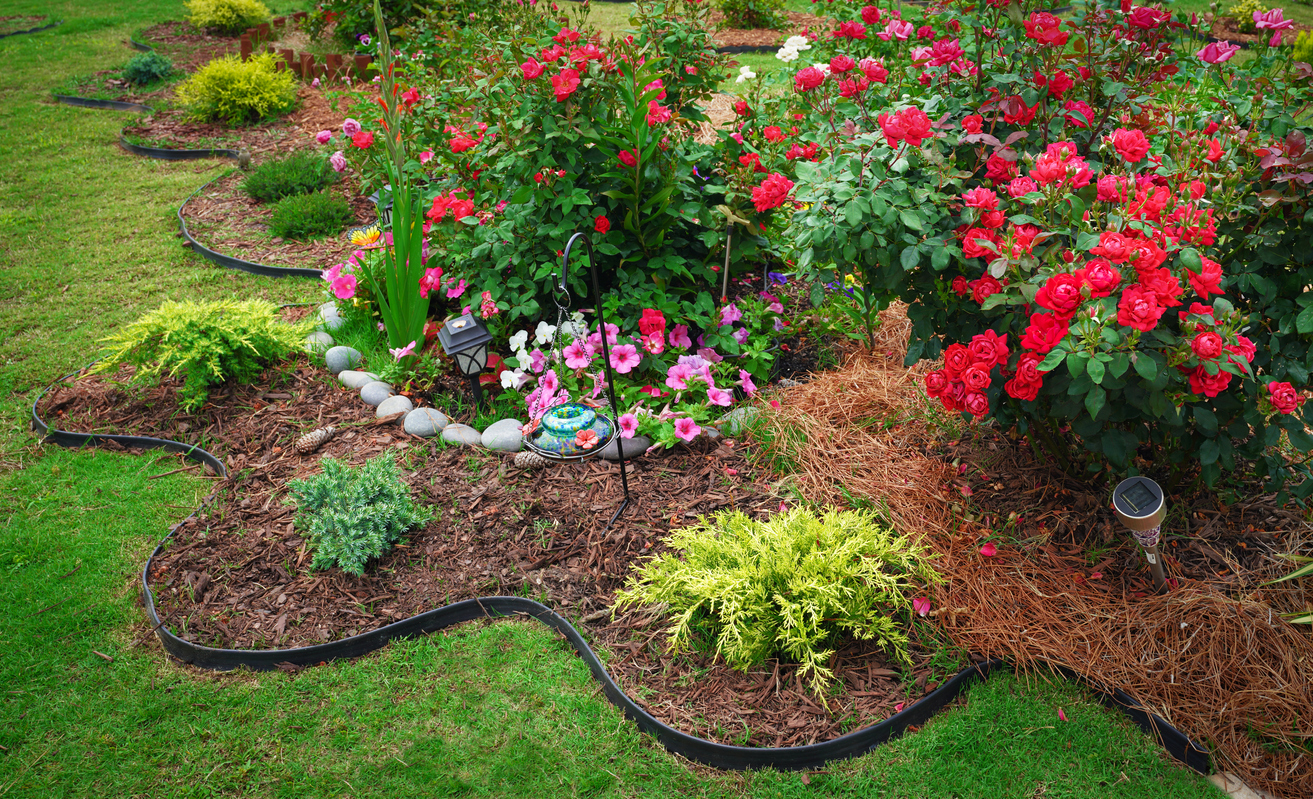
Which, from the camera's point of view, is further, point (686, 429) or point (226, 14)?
point (226, 14)

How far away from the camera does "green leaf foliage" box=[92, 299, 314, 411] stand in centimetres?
369

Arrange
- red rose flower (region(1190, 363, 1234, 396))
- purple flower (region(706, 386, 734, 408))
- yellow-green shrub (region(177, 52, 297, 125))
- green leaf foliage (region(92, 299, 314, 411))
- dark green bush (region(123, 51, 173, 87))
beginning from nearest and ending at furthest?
red rose flower (region(1190, 363, 1234, 396))
purple flower (region(706, 386, 734, 408))
green leaf foliage (region(92, 299, 314, 411))
yellow-green shrub (region(177, 52, 297, 125))
dark green bush (region(123, 51, 173, 87))

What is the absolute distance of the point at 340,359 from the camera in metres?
4.04

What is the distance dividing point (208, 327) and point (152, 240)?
8.57ft

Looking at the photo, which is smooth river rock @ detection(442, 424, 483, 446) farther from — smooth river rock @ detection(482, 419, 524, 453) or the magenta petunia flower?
the magenta petunia flower

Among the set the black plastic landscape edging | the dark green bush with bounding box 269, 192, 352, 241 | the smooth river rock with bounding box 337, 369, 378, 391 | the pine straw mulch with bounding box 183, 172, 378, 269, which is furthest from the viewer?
the black plastic landscape edging

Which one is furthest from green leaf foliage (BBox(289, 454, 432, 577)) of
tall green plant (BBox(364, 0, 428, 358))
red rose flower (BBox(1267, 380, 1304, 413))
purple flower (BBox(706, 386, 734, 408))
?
red rose flower (BBox(1267, 380, 1304, 413))

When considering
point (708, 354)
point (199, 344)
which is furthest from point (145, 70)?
point (708, 354)

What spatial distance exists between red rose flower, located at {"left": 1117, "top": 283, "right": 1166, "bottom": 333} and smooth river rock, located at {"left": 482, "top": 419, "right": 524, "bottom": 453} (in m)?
2.37

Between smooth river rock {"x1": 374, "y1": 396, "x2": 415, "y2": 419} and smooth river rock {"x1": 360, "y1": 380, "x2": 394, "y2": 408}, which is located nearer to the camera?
smooth river rock {"x1": 374, "y1": 396, "x2": 415, "y2": 419}

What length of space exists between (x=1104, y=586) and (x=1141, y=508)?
1.49 ft

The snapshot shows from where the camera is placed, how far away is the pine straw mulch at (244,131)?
7.22m

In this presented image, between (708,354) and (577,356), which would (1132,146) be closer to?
(708,354)

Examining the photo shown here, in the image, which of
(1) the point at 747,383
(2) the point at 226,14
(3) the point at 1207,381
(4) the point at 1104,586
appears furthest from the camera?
(2) the point at 226,14
